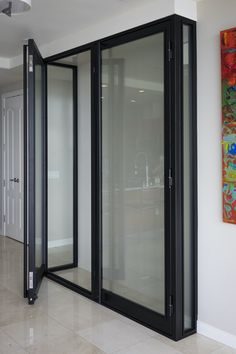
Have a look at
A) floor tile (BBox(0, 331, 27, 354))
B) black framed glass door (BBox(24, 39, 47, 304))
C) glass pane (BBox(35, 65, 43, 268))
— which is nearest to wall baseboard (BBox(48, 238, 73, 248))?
glass pane (BBox(35, 65, 43, 268))

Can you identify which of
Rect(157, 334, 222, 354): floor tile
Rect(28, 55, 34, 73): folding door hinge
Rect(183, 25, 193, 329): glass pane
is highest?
Rect(28, 55, 34, 73): folding door hinge

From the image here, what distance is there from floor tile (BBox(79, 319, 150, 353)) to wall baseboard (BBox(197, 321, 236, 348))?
17.8 inches

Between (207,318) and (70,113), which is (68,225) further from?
(207,318)

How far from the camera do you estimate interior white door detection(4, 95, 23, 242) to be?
670 cm

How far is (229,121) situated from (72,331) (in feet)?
6.90

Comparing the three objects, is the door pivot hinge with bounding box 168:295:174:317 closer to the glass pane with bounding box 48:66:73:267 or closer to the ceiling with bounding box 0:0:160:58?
the glass pane with bounding box 48:66:73:267

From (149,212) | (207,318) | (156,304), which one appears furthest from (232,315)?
(149,212)

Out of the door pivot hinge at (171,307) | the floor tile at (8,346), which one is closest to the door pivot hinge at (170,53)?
the door pivot hinge at (171,307)

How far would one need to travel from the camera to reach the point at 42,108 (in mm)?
4621

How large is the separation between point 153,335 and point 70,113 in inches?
108

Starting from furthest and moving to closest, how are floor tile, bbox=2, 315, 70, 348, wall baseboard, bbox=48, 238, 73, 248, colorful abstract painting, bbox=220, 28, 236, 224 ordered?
1. wall baseboard, bbox=48, 238, 73, 248
2. floor tile, bbox=2, 315, 70, 348
3. colorful abstract painting, bbox=220, 28, 236, 224

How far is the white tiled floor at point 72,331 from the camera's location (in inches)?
121

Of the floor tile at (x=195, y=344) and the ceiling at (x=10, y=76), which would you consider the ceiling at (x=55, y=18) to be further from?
the floor tile at (x=195, y=344)

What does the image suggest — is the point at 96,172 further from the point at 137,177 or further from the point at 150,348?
the point at 150,348
